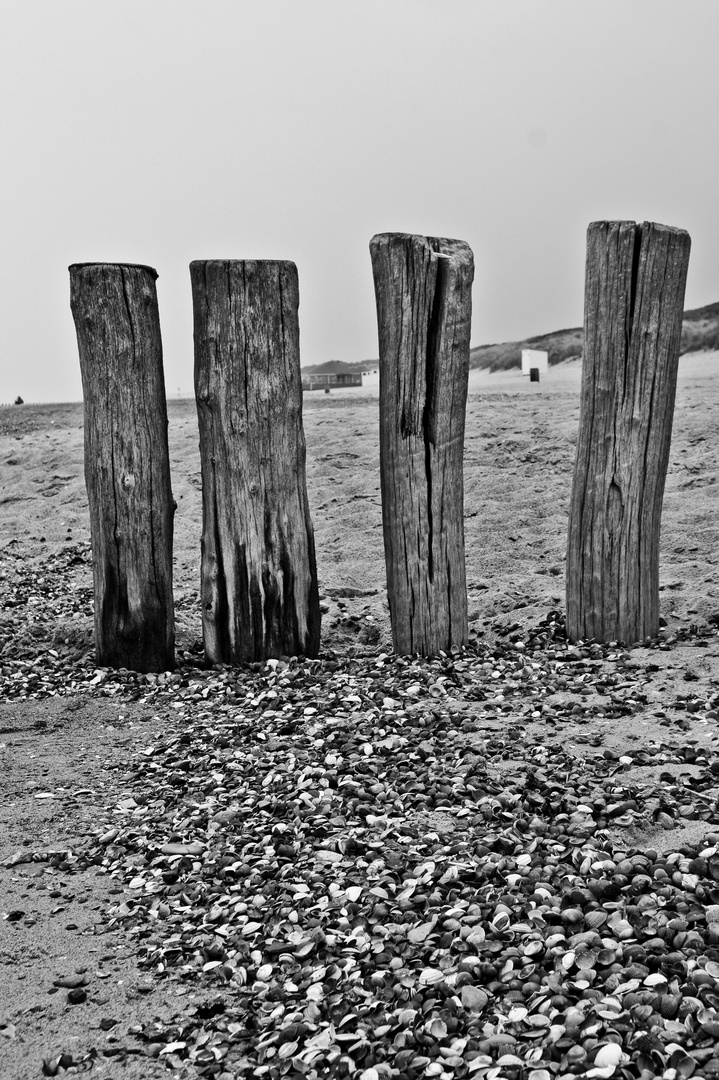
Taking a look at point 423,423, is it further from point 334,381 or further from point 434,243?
point 334,381

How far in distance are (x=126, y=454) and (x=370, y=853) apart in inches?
104

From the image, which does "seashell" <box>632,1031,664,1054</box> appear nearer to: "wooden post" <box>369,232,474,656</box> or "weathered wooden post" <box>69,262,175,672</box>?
"wooden post" <box>369,232,474,656</box>

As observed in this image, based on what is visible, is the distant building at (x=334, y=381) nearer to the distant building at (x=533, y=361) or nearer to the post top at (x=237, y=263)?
the distant building at (x=533, y=361)

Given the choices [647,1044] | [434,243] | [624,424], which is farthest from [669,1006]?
[434,243]

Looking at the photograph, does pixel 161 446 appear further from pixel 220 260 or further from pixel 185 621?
pixel 185 621

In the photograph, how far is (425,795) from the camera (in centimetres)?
357

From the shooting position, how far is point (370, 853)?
3.20 metres

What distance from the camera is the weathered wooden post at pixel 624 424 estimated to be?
497cm

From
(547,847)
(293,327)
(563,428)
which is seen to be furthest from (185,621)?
(563,428)

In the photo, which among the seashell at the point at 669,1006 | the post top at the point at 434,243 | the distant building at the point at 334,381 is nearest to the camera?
the seashell at the point at 669,1006

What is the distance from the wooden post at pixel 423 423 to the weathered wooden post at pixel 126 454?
1.13 metres

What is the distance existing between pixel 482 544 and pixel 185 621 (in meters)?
2.22

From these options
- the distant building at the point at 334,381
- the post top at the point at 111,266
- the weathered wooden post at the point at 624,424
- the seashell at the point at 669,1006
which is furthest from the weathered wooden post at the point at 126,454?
the distant building at the point at 334,381

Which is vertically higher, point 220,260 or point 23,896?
point 220,260
